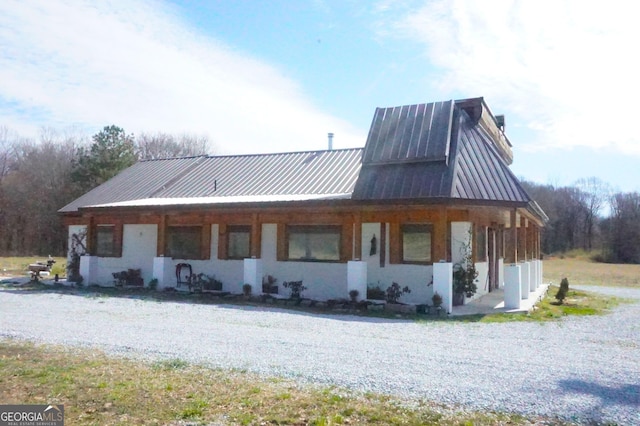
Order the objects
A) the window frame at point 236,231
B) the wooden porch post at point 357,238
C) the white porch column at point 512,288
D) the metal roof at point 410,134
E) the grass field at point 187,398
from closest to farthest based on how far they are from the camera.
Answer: the grass field at point 187,398
the white porch column at point 512,288
the wooden porch post at point 357,238
the metal roof at point 410,134
the window frame at point 236,231

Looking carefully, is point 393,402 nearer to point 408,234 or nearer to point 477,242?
point 408,234

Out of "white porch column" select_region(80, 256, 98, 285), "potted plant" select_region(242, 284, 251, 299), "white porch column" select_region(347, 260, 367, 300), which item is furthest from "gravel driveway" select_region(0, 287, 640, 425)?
"white porch column" select_region(80, 256, 98, 285)

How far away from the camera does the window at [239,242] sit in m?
16.7

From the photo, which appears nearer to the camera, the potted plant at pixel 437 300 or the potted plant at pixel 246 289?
the potted plant at pixel 437 300

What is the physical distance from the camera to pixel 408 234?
569 inches

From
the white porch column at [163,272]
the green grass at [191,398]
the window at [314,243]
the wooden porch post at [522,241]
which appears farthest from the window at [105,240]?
the wooden porch post at [522,241]

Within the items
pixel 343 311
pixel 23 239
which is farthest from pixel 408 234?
pixel 23 239

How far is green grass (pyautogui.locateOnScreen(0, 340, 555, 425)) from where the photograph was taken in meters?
4.84

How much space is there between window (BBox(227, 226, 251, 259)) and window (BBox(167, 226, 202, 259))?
1.15 meters

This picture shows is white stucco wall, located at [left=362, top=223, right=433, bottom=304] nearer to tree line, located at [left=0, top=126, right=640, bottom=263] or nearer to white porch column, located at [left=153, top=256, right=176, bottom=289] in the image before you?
white porch column, located at [left=153, top=256, right=176, bottom=289]

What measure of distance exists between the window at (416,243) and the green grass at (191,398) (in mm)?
8573

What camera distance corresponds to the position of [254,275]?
15.4 meters

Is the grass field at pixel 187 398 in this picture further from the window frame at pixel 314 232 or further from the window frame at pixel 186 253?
the window frame at pixel 186 253

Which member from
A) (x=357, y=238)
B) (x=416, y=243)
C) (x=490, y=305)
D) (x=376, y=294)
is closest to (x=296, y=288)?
(x=376, y=294)
